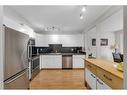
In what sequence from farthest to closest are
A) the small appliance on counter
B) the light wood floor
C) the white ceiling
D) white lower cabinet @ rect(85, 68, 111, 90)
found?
the small appliance on counter
the light wood floor
the white ceiling
white lower cabinet @ rect(85, 68, 111, 90)

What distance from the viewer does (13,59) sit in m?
2.08

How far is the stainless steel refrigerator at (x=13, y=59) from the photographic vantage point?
1852 mm

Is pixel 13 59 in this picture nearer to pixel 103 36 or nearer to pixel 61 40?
pixel 103 36

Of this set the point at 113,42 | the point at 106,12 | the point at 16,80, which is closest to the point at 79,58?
the point at 113,42

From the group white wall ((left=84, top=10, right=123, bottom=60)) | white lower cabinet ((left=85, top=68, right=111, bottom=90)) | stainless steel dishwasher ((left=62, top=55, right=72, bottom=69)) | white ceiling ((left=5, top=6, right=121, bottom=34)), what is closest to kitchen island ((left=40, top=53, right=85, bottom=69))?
stainless steel dishwasher ((left=62, top=55, right=72, bottom=69))

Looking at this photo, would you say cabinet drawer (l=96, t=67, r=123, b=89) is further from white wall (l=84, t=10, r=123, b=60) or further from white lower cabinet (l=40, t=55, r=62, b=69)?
white lower cabinet (l=40, t=55, r=62, b=69)

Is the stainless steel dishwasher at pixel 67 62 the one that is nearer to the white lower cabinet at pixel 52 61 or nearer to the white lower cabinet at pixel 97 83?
the white lower cabinet at pixel 52 61

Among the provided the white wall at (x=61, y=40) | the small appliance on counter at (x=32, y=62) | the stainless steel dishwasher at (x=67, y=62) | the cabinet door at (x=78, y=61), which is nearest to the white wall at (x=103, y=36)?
the cabinet door at (x=78, y=61)

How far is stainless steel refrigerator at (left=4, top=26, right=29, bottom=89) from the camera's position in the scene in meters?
1.85

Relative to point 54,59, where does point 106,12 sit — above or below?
above

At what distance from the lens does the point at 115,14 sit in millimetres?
3871

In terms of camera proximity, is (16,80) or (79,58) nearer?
(16,80)
